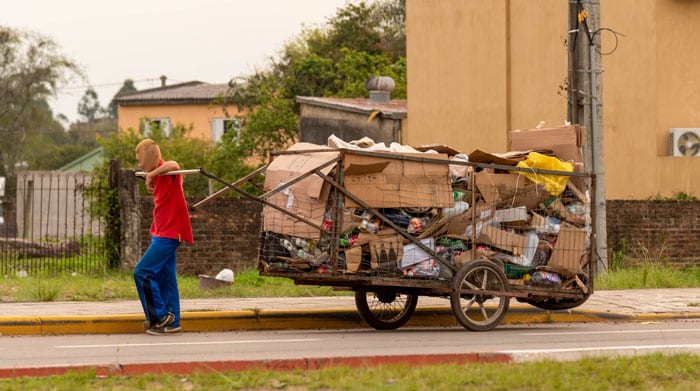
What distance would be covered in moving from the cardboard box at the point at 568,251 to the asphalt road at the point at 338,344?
2.21 feet

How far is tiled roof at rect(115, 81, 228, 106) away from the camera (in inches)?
2729

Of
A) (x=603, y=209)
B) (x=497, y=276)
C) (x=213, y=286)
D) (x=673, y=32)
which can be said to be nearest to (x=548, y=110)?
(x=673, y=32)

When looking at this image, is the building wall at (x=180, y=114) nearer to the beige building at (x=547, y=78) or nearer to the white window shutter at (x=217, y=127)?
the white window shutter at (x=217, y=127)

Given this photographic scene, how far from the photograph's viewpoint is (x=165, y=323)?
40.1 feet

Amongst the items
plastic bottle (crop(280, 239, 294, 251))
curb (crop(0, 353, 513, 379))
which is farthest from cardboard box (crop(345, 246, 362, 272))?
curb (crop(0, 353, 513, 379))

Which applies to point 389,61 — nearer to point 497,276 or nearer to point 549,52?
point 549,52

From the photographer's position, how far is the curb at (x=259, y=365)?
879 centimetres

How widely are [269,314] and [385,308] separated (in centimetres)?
135

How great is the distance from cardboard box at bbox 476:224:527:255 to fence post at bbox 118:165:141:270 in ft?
28.2

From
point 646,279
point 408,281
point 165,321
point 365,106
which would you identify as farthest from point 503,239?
point 365,106

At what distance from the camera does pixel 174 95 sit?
71062mm

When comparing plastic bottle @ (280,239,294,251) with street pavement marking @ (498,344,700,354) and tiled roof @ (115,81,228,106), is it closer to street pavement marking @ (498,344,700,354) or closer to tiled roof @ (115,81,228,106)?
street pavement marking @ (498,344,700,354)

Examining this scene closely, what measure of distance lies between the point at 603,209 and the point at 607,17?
7.74 metres

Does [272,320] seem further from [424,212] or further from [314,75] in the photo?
[314,75]
